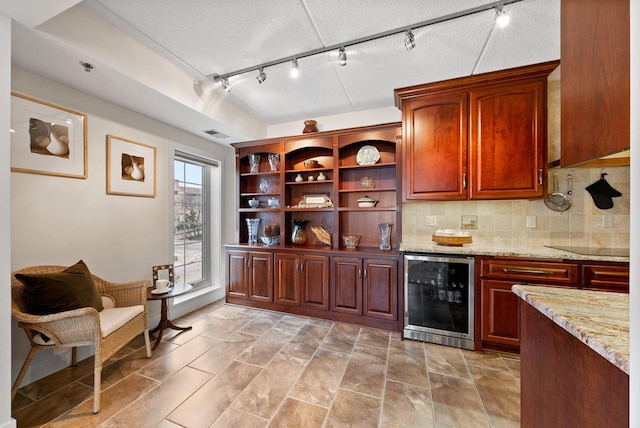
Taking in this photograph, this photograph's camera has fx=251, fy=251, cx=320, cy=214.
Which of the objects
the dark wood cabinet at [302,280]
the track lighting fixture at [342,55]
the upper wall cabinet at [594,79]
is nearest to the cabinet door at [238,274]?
the dark wood cabinet at [302,280]

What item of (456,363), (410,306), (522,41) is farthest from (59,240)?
(522,41)

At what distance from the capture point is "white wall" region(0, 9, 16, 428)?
53.9 inches

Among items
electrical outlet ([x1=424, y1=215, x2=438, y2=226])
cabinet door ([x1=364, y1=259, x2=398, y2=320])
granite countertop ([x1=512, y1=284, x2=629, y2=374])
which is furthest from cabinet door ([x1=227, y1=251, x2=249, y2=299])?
granite countertop ([x1=512, y1=284, x2=629, y2=374])

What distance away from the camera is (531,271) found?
2154mm

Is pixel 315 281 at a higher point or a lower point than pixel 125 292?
lower

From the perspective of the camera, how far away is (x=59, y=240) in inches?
82.4

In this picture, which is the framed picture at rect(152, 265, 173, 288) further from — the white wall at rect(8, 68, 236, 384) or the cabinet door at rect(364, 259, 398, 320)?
the cabinet door at rect(364, 259, 398, 320)

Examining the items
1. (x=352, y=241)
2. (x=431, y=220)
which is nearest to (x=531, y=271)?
(x=431, y=220)

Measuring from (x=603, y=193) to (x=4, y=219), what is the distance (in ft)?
14.9

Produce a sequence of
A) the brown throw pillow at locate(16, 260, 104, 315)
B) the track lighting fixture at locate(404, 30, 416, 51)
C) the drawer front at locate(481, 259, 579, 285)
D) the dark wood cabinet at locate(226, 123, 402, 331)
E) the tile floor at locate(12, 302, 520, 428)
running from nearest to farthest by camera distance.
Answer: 1. the tile floor at locate(12, 302, 520, 428)
2. the brown throw pillow at locate(16, 260, 104, 315)
3. the track lighting fixture at locate(404, 30, 416, 51)
4. the drawer front at locate(481, 259, 579, 285)
5. the dark wood cabinet at locate(226, 123, 402, 331)

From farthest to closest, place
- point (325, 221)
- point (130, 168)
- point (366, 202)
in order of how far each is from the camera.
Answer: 1. point (325, 221)
2. point (366, 202)
3. point (130, 168)

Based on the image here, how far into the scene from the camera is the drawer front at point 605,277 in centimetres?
195

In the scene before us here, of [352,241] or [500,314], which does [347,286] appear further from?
[500,314]

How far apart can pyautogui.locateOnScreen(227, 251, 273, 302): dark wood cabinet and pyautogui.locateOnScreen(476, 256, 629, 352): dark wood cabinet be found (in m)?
2.38
